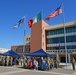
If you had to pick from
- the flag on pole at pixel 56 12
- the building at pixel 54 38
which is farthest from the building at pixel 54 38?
the flag on pole at pixel 56 12

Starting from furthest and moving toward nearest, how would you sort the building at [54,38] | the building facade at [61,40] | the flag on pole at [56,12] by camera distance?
the building at [54,38]
the building facade at [61,40]
the flag on pole at [56,12]

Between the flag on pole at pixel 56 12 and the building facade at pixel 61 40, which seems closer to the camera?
the flag on pole at pixel 56 12

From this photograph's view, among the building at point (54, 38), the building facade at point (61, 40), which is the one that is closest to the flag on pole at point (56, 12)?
the building facade at point (61, 40)

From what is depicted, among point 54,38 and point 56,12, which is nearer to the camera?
point 56,12

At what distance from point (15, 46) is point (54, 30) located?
19.4 meters

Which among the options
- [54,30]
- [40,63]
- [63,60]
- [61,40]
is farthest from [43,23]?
[40,63]

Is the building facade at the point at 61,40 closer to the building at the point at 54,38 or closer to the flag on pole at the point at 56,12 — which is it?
the building at the point at 54,38

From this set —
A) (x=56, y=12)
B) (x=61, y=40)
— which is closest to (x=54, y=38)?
(x=61, y=40)

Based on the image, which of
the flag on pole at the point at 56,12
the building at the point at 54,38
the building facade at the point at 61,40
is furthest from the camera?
the building at the point at 54,38

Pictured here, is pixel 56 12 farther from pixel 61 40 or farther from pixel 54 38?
pixel 54 38

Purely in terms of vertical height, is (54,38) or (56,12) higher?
(56,12)

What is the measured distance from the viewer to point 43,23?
61.4 meters

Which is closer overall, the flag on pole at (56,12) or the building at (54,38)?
the flag on pole at (56,12)

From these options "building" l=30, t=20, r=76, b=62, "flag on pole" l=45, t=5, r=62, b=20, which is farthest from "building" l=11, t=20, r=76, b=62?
"flag on pole" l=45, t=5, r=62, b=20
